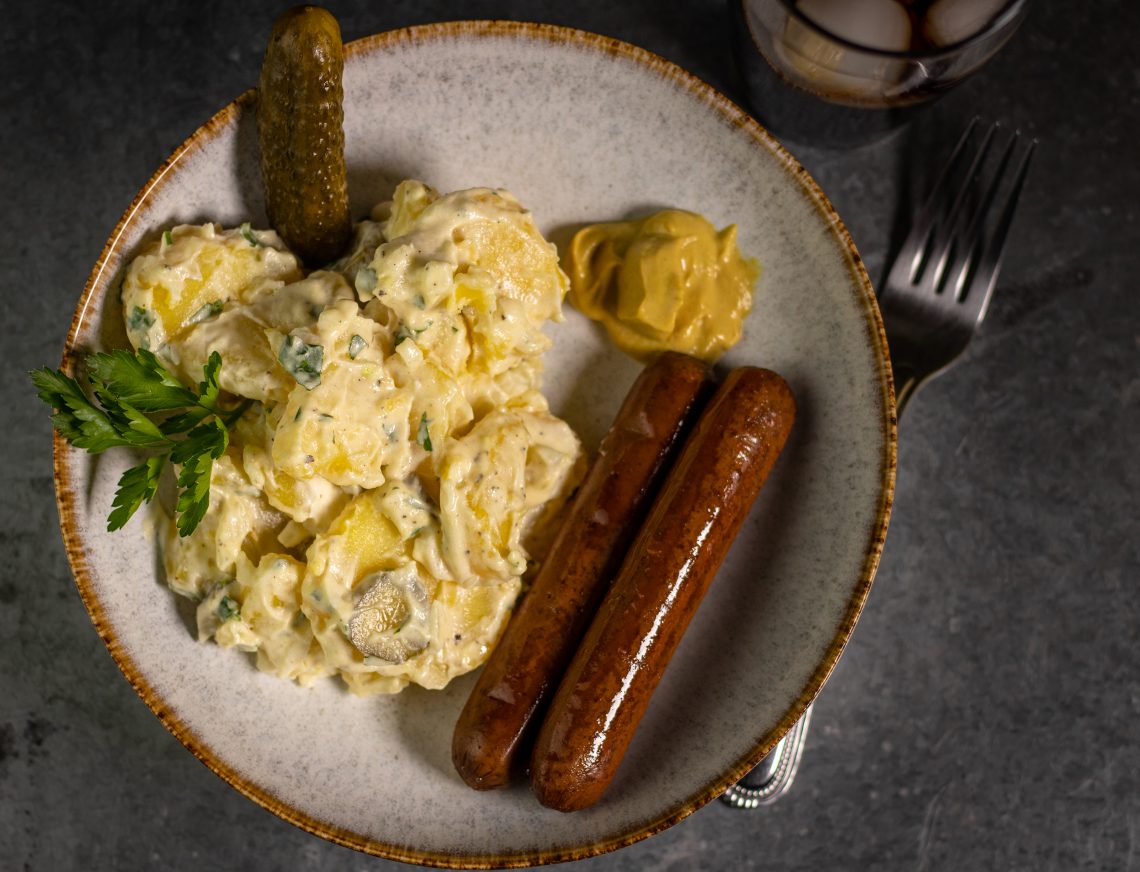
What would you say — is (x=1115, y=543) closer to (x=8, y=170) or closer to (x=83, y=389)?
(x=83, y=389)

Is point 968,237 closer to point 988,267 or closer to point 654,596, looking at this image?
point 988,267

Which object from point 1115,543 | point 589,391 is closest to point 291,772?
point 589,391

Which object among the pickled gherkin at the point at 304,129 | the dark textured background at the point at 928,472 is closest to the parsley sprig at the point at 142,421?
the pickled gherkin at the point at 304,129

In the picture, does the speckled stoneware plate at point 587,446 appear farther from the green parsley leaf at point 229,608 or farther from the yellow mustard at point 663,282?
the green parsley leaf at point 229,608

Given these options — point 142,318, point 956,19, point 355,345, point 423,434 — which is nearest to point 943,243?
point 956,19

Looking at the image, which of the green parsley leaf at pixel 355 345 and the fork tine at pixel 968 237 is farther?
the fork tine at pixel 968 237
